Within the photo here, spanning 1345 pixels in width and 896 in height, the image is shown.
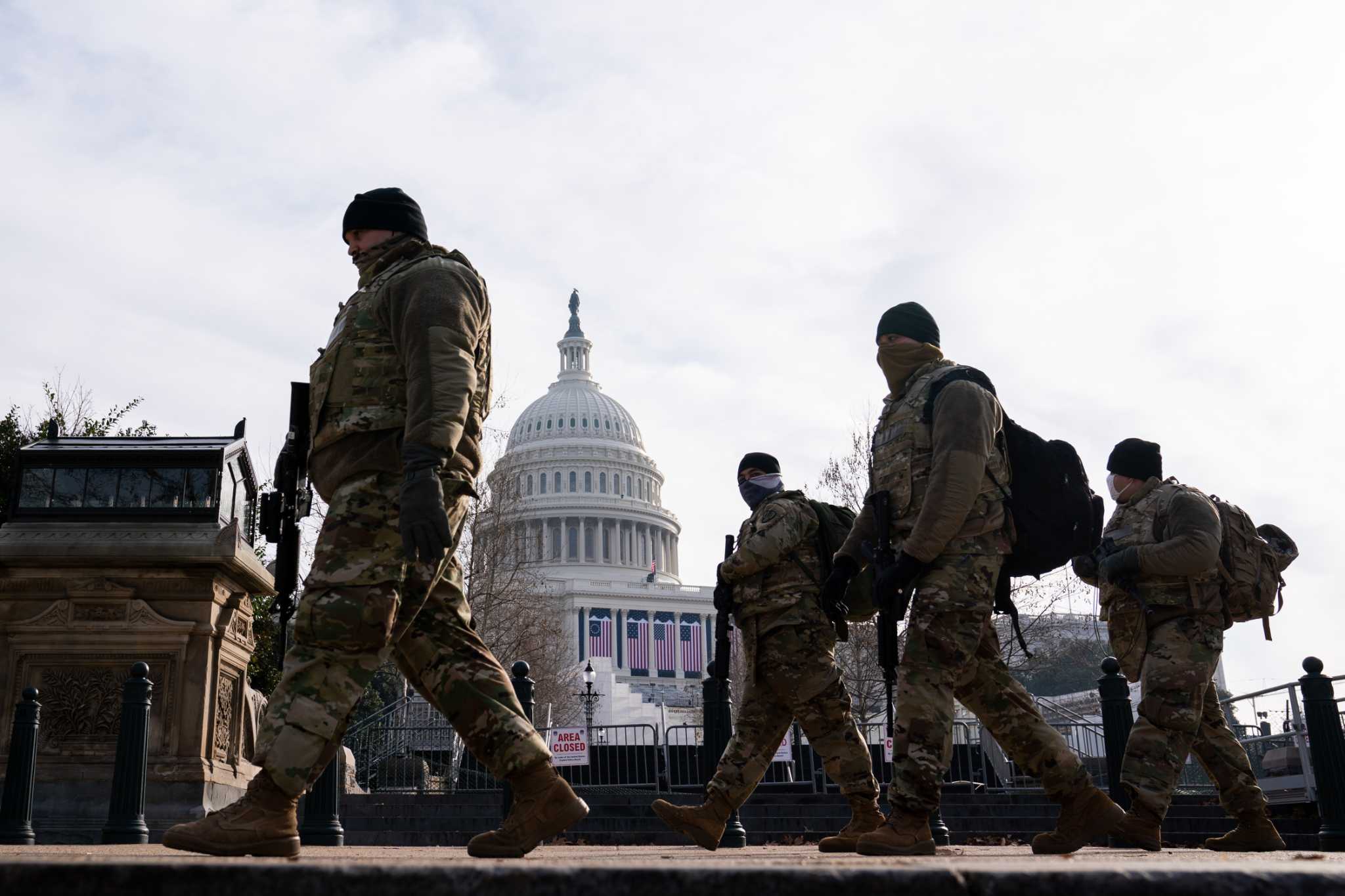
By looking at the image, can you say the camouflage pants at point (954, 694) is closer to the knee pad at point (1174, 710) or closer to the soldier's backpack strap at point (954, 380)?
the soldier's backpack strap at point (954, 380)

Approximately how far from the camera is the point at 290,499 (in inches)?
182

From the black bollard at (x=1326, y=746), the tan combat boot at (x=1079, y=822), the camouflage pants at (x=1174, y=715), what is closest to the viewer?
the tan combat boot at (x=1079, y=822)

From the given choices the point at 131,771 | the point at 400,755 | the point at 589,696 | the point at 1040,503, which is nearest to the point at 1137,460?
the point at 1040,503

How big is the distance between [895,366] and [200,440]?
7490 mm

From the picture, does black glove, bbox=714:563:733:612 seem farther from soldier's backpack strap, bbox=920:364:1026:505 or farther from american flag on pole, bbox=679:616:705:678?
american flag on pole, bbox=679:616:705:678

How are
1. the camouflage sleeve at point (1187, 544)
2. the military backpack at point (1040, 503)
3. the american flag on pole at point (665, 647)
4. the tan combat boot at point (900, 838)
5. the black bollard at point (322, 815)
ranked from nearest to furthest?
the tan combat boot at point (900, 838) < the military backpack at point (1040, 503) < the camouflage sleeve at point (1187, 544) < the black bollard at point (322, 815) < the american flag on pole at point (665, 647)

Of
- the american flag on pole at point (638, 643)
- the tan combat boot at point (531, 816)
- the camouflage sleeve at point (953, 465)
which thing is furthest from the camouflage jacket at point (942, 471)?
the american flag on pole at point (638, 643)

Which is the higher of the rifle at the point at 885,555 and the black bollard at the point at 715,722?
the rifle at the point at 885,555

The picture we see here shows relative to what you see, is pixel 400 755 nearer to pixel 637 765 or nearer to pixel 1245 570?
pixel 637 765

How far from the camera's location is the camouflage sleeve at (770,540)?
605cm

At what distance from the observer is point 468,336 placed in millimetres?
3982

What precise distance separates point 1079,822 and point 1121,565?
1558mm

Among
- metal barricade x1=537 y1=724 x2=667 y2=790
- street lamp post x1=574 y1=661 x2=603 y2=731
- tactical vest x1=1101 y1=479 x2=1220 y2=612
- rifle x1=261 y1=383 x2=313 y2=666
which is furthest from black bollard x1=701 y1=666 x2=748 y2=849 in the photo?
metal barricade x1=537 y1=724 x2=667 y2=790

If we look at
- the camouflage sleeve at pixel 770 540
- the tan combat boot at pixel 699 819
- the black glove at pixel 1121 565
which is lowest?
the tan combat boot at pixel 699 819
